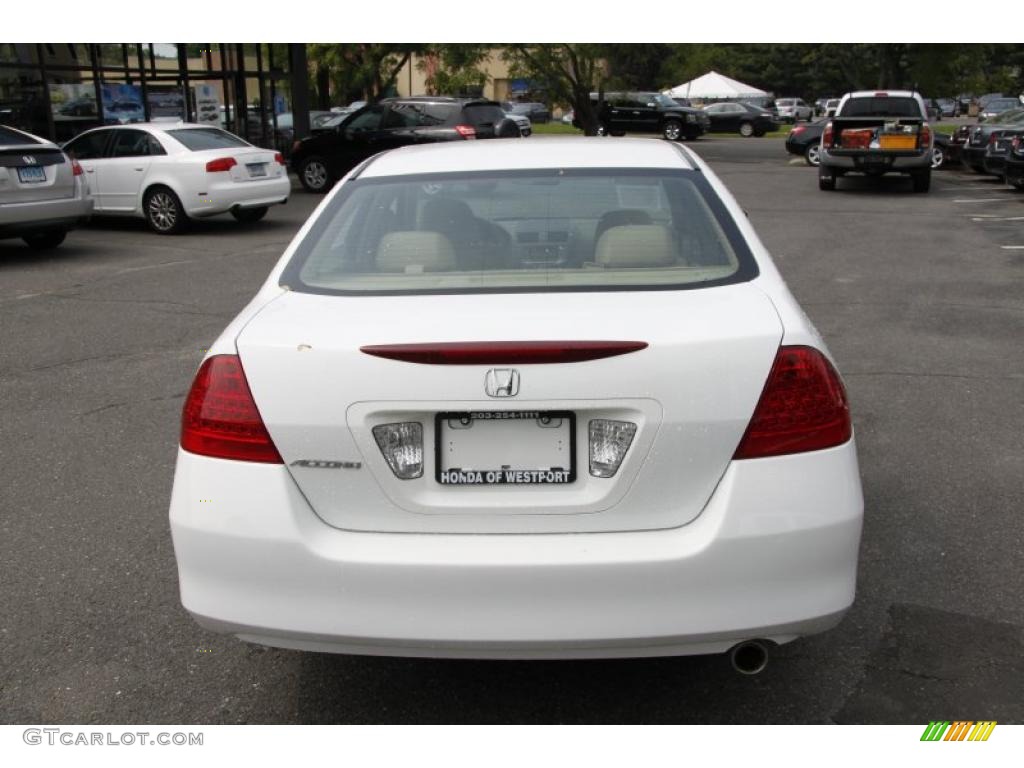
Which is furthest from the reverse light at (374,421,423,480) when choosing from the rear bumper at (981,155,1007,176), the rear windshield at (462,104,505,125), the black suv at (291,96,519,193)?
the rear bumper at (981,155,1007,176)

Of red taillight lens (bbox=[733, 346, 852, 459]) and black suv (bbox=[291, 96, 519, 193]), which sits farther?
black suv (bbox=[291, 96, 519, 193])

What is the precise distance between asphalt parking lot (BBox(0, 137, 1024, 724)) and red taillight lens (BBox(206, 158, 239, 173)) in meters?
5.12

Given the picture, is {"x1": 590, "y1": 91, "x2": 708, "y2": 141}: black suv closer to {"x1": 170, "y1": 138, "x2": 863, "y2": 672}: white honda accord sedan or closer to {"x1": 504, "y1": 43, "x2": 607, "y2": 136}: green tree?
{"x1": 504, "y1": 43, "x2": 607, "y2": 136}: green tree

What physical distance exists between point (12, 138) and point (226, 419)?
37.0 ft

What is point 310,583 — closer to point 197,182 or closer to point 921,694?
point 921,694

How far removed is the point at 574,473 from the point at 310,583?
705 millimetres

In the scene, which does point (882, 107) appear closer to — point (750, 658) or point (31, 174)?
point (31, 174)

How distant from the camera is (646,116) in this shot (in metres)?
41.4

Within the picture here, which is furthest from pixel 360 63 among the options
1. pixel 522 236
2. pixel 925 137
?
pixel 522 236

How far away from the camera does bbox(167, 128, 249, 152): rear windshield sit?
15125 mm

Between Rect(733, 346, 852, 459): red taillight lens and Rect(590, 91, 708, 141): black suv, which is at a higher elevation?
Rect(733, 346, 852, 459): red taillight lens

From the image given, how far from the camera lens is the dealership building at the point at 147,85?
20.3 m
